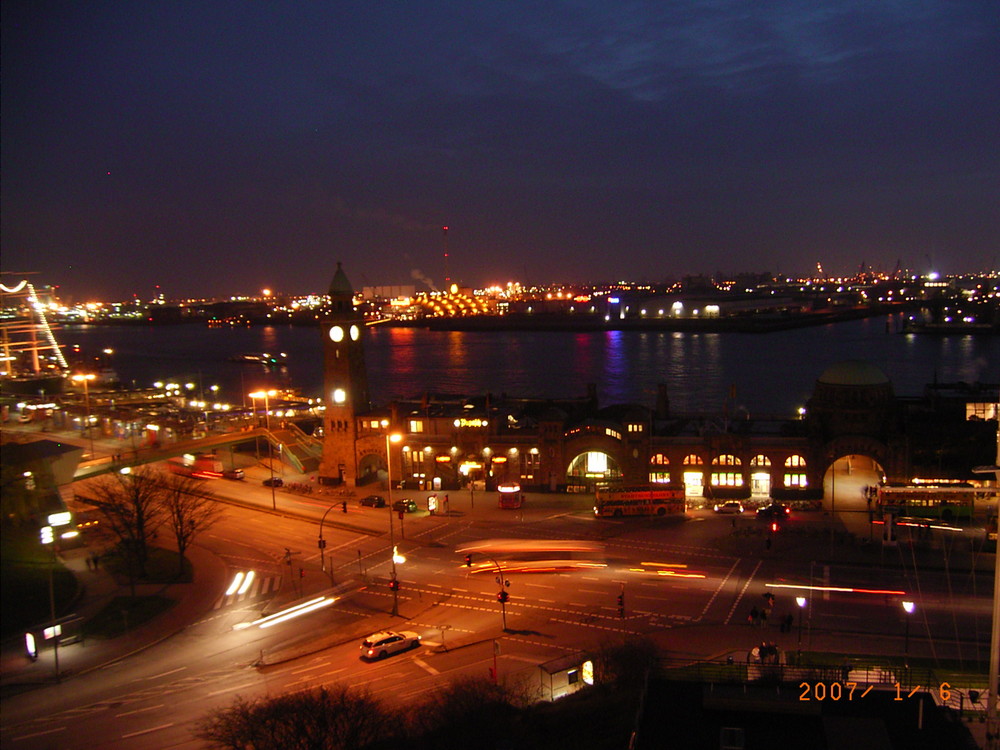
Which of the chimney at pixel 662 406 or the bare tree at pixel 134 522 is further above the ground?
the chimney at pixel 662 406

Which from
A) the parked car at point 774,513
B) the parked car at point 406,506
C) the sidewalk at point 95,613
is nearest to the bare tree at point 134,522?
the sidewalk at point 95,613

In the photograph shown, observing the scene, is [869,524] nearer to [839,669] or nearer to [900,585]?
[900,585]

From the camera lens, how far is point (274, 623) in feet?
80.9

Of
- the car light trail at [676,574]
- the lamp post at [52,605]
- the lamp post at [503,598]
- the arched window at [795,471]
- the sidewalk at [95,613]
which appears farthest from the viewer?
the arched window at [795,471]

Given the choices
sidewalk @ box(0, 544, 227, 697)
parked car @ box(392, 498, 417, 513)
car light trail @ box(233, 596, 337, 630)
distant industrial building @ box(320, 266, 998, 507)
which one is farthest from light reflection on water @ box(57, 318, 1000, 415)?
sidewalk @ box(0, 544, 227, 697)

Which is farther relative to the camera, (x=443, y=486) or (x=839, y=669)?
(x=443, y=486)

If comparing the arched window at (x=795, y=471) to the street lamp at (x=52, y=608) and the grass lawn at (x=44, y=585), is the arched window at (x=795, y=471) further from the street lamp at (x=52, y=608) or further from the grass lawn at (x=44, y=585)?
the street lamp at (x=52, y=608)

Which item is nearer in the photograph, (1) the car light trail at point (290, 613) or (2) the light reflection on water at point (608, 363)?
(1) the car light trail at point (290, 613)

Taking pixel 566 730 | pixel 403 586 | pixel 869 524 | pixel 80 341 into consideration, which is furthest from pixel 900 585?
pixel 80 341

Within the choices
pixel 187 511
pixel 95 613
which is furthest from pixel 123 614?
pixel 187 511

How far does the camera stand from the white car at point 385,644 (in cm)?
2155

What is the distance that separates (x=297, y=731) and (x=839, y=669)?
11.7 metres

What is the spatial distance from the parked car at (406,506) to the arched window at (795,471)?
63.2ft

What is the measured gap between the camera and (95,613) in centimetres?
2592
